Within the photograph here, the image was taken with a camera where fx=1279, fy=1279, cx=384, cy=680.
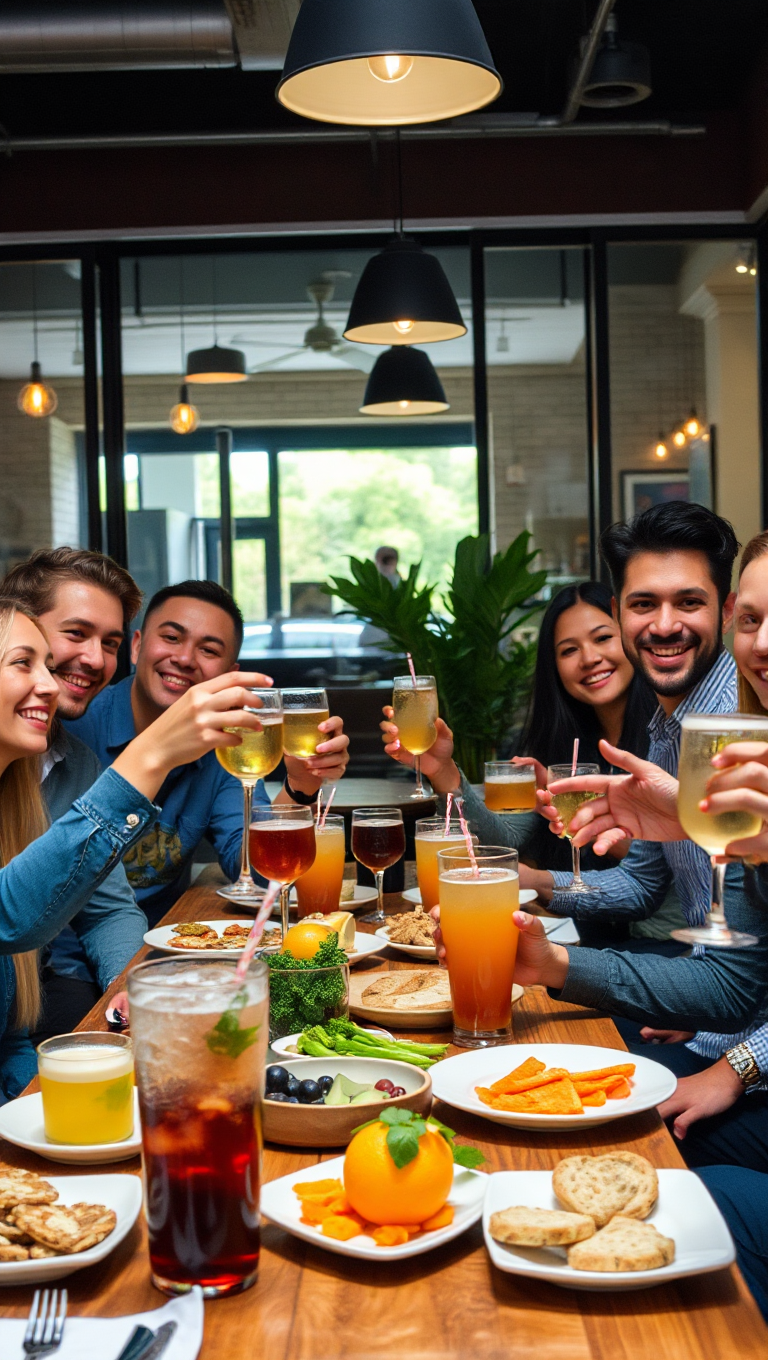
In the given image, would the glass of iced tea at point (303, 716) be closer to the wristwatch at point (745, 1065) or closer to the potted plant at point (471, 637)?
the wristwatch at point (745, 1065)

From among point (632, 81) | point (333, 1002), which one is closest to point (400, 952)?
point (333, 1002)

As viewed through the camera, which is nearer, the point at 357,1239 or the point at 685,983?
the point at 357,1239

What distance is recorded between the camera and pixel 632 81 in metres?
4.54

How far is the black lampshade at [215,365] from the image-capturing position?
21.7 ft

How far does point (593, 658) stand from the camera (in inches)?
130

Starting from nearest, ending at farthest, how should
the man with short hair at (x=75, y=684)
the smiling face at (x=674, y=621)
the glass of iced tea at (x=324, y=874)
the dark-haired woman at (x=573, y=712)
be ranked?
the glass of iced tea at (x=324, y=874), the man with short hair at (x=75, y=684), the smiling face at (x=674, y=621), the dark-haired woman at (x=573, y=712)

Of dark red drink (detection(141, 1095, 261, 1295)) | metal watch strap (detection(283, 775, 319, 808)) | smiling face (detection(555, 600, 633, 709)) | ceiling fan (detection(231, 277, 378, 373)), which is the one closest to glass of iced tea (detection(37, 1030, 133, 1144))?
dark red drink (detection(141, 1095, 261, 1295))

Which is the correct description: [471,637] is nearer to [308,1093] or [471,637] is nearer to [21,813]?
[21,813]

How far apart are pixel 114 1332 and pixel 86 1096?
1.05 feet

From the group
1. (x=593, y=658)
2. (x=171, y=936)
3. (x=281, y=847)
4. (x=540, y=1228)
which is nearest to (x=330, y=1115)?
(x=540, y=1228)

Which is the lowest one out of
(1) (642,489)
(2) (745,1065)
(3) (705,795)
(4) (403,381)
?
(2) (745,1065)

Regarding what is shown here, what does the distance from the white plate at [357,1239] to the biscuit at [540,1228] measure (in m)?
0.04

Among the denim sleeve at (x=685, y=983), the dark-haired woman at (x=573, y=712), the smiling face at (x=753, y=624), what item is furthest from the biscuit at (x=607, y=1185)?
the dark-haired woman at (x=573, y=712)

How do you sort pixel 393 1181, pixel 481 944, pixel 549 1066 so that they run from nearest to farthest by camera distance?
pixel 393 1181, pixel 549 1066, pixel 481 944
